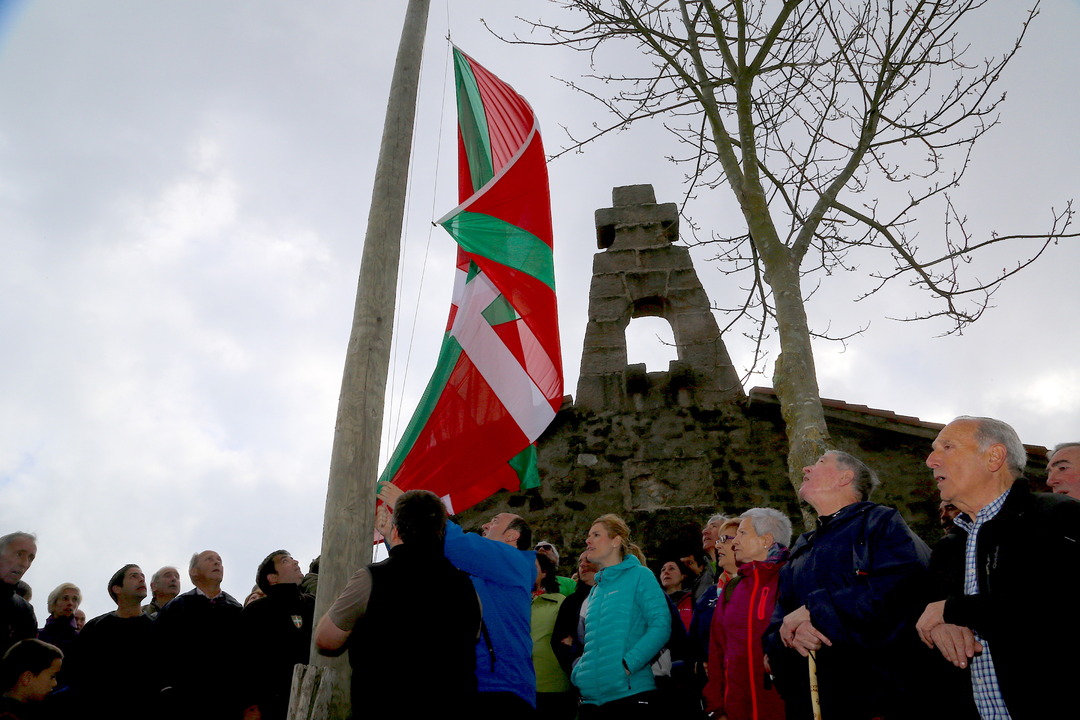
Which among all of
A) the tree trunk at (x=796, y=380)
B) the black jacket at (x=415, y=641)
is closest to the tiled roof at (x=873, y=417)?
the tree trunk at (x=796, y=380)

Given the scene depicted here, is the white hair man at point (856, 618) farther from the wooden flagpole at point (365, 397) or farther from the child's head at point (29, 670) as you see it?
the child's head at point (29, 670)

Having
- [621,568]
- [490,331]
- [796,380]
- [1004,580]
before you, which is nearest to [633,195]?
[796,380]

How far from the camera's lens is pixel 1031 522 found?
225 centimetres

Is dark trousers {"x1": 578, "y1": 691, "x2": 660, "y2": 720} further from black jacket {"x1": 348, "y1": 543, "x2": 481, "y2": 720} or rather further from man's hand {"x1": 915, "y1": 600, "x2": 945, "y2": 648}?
man's hand {"x1": 915, "y1": 600, "x2": 945, "y2": 648}

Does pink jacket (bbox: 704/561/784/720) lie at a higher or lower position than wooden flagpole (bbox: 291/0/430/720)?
lower

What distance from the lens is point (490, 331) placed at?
5078 mm

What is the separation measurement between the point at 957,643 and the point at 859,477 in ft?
3.13

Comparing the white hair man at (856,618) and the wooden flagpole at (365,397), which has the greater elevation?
the wooden flagpole at (365,397)

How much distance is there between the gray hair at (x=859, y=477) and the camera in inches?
125

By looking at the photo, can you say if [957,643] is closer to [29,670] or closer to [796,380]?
[796,380]

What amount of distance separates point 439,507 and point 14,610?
285 centimetres

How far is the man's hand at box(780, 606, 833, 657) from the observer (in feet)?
9.19

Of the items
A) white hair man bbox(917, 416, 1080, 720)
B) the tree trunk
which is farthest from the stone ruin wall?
white hair man bbox(917, 416, 1080, 720)

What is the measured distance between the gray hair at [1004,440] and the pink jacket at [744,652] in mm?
1206
